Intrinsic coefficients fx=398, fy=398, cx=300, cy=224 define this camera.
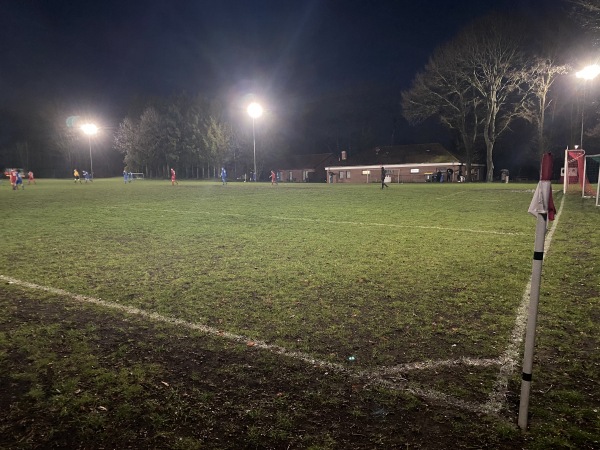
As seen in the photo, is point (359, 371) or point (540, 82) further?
point (540, 82)


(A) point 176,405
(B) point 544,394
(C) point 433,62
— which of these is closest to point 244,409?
(A) point 176,405

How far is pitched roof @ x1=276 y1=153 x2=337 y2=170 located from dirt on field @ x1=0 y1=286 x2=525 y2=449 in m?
77.3

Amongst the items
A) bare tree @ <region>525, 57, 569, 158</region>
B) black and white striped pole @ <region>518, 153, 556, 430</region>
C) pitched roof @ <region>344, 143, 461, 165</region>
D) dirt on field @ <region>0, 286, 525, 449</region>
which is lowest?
dirt on field @ <region>0, 286, 525, 449</region>

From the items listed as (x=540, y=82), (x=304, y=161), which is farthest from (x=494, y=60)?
(x=304, y=161)

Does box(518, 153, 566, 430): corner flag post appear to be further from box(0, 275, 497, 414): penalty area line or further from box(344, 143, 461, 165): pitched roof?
box(344, 143, 461, 165): pitched roof

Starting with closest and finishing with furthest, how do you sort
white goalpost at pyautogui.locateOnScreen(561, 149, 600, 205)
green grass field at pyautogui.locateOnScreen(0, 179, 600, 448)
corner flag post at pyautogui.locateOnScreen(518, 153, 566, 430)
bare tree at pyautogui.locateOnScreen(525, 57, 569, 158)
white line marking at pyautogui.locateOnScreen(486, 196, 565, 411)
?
corner flag post at pyautogui.locateOnScreen(518, 153, 566, 430) → green grass field at pyautogui.locateOnScreen(0, 179, 600, 448) → white line marking at pyautogui.locateOnScreen(486, 196, 565, 411) → white goalpost at pyautogui.locateOnScreen(561, 149, 600, 205) → bare tree at pyautogui.locateOnScreen(525, 57, 569, 158)

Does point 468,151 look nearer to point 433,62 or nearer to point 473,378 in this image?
point 433,62

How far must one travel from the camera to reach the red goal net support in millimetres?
23672

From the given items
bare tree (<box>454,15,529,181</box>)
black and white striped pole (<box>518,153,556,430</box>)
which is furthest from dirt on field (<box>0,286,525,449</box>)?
bare tree (<box>454,15,529,181</box>)

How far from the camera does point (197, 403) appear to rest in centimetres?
324

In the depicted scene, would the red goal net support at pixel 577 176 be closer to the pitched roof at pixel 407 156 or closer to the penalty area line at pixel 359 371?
the penalty area line at pixel 359 371

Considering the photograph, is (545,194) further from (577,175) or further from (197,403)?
(577,175)

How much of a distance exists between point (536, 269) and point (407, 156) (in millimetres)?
66644

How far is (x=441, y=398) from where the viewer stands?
3.29m
